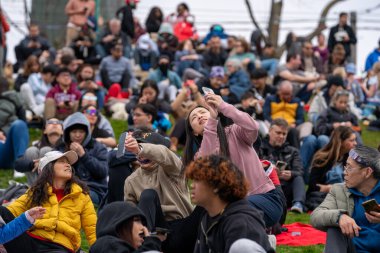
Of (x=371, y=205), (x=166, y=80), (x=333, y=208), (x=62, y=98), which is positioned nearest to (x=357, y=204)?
(x=333, y=208)

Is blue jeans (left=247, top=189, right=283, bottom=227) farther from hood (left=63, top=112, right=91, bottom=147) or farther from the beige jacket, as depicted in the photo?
hood (left=63, top=112, right=91, bottom=147)

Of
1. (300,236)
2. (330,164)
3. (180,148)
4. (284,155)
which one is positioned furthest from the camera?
(180,148)

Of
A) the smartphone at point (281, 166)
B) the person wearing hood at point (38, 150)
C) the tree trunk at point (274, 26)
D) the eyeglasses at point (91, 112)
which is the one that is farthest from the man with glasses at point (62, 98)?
the tree trunk at point (274, 26)

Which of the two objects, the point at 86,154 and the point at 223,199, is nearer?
the point at 223,199

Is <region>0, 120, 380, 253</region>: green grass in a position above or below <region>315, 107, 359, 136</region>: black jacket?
below

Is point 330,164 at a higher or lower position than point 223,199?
lower

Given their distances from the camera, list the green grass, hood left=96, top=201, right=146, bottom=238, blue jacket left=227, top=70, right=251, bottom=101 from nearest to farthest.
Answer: hood left=96, top=201, right=146, bottom=238
the green grass
blue jacket left=227, top=70, right=251, bottom=101

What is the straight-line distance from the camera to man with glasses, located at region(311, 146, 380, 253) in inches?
311

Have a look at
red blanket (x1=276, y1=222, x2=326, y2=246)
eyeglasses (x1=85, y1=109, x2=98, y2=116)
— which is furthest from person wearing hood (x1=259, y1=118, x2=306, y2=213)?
eyeglasses (x1=85, y1=109, x2=98, y2=116)

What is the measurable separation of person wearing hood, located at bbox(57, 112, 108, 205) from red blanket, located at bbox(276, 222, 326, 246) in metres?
2.24

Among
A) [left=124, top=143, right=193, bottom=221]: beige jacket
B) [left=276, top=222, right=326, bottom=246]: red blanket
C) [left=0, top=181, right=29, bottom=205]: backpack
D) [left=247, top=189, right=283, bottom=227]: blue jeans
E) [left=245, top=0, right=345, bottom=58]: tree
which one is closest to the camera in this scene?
[left=247, top=189, right=283, bottom=227]: blue jeans

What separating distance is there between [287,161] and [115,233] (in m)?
5.46

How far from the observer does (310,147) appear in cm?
1341

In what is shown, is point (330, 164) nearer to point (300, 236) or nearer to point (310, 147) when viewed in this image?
point (310, 147)
